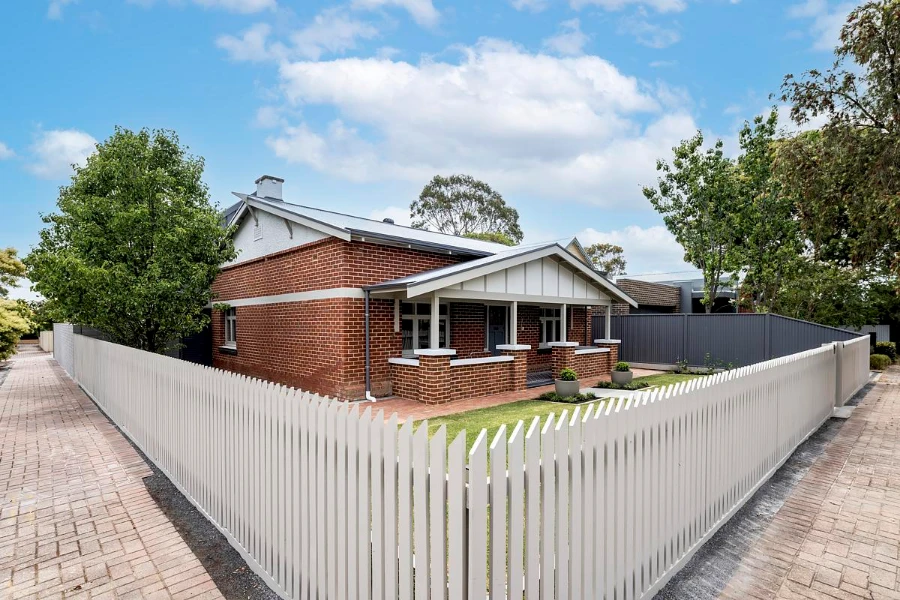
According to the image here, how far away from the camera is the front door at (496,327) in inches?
560

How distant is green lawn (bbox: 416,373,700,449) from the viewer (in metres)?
7.51

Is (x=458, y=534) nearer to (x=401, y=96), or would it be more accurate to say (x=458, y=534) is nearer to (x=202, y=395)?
(x=202, y=395)

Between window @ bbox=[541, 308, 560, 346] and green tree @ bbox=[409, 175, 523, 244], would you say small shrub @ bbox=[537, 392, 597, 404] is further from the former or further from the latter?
green tree @ bbox=[409, 175, 523, 244]

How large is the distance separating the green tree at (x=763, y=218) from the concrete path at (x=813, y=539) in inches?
504

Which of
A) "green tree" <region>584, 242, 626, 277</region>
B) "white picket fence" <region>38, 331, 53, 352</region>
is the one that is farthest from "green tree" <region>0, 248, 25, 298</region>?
"green tree" <region>584, 242, 626, 277</region>

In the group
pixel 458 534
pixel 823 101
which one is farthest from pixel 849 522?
pixel 823 101

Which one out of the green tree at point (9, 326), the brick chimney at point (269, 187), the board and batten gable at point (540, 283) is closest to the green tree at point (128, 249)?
the brick chimney at point (269, 187)

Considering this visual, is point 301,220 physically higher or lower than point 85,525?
higher

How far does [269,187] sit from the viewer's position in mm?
15422

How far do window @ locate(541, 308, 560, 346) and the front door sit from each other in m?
2.01

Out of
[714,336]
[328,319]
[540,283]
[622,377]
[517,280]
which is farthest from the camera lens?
[714,336]

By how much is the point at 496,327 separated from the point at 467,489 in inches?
494

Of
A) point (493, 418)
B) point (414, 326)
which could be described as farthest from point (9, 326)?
point (493, 418)

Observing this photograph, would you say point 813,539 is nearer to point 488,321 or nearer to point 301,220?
point 488,321
